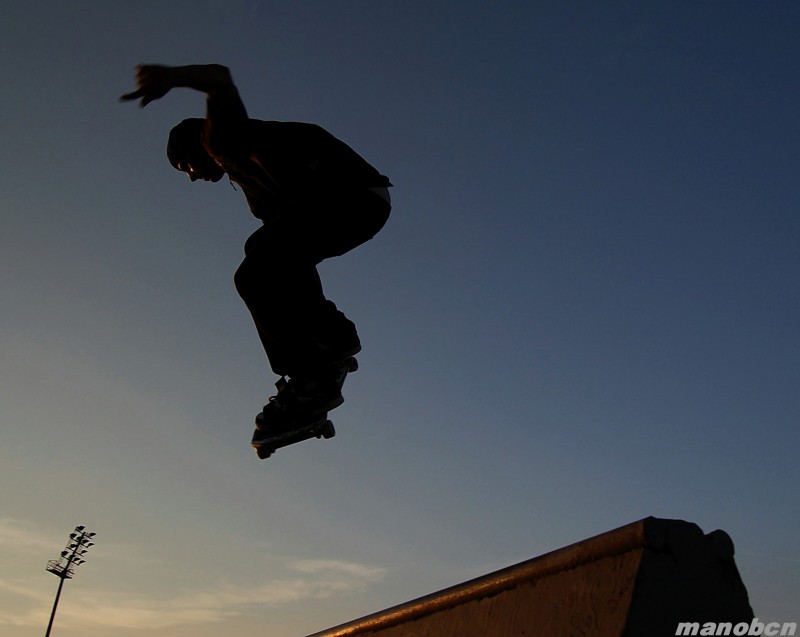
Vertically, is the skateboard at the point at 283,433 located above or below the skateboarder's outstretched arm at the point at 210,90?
below

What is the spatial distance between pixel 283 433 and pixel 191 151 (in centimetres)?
175

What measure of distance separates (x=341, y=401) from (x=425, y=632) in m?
1.61

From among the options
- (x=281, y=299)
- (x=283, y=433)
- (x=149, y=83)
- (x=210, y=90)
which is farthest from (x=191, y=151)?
(x=283, y=433)

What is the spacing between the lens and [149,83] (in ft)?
12.7

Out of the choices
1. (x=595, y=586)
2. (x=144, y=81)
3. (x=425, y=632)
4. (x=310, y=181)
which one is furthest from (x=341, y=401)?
(x=595, y=586)

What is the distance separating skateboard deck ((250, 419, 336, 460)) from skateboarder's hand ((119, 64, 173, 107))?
77.0 inches

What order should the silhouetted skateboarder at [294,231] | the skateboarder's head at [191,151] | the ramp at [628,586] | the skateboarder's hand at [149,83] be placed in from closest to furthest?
the ramp at [628,586] < the skateboarder's hand at [149,83] < the silhouetted skateboarder at [294,231] < the skateboarder's head at [191,151]

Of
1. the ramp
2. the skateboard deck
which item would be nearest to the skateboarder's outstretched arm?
the skateboard deck

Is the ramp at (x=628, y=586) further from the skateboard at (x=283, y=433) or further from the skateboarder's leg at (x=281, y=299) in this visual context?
the skateboarder's leg at (x=281, y=299)

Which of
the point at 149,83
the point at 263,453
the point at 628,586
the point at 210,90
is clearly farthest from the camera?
the point at 263,453

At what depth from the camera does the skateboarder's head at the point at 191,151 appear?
14.8 feet

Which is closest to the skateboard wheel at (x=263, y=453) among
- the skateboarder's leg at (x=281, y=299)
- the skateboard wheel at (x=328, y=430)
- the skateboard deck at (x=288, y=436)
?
the skateboard deck at (x=288, y=436)

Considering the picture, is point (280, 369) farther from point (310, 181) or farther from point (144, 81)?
point (144, 81)

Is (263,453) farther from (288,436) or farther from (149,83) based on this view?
(149,83)
